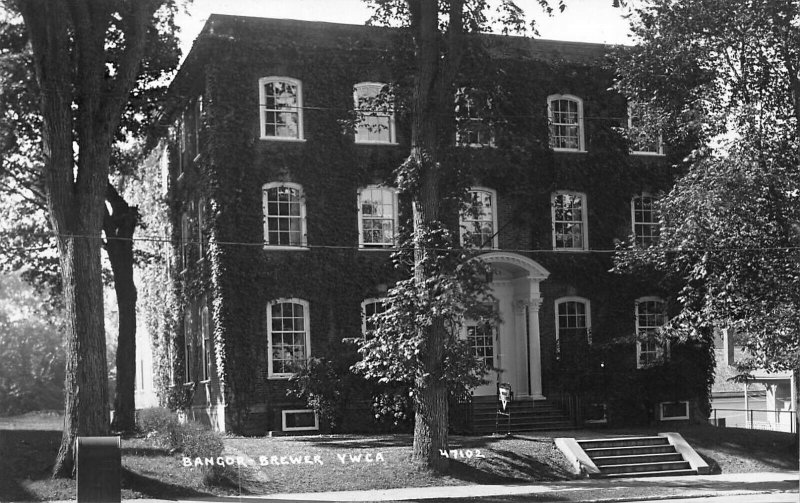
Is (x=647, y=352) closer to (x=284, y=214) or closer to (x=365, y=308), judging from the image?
(x=365, y=308)

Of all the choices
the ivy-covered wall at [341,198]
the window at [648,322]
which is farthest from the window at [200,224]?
the window at [648,322]

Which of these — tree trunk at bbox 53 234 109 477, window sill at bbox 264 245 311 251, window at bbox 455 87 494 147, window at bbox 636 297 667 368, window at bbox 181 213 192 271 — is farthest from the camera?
window at bbox 181 213 192 271

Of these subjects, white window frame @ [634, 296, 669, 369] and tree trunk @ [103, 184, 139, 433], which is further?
white window frame @ [634, 296, 669, 369]

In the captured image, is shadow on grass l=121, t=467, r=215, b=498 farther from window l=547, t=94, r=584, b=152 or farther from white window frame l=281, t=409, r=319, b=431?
window l=547, t=94, r=584, b=152

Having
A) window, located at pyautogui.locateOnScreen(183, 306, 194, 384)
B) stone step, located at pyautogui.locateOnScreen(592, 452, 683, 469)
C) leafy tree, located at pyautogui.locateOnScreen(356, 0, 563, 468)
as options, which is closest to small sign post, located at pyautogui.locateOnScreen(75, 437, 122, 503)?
leafy tree, located at pyautogui.locateOnScreen(356, 0, 563, 468)

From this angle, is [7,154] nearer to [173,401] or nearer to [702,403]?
[173,401]

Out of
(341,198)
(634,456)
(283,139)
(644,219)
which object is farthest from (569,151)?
(634,456)

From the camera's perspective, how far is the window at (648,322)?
30.1 metres

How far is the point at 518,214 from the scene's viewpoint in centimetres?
2952

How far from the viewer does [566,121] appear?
3048 centimetres

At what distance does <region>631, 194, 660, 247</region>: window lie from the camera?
3080cm

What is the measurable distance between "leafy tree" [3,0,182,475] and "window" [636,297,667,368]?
16409 mm

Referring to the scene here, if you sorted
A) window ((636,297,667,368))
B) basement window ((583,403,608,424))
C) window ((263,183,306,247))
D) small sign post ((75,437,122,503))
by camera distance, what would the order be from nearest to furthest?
1. small sign post ((75,437,122,503))
2. window ((263,183,306,247))
3. basement window ((583,403,608,424))
4. window ((636,297,667,368))

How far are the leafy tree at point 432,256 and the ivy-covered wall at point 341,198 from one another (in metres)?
4.16
